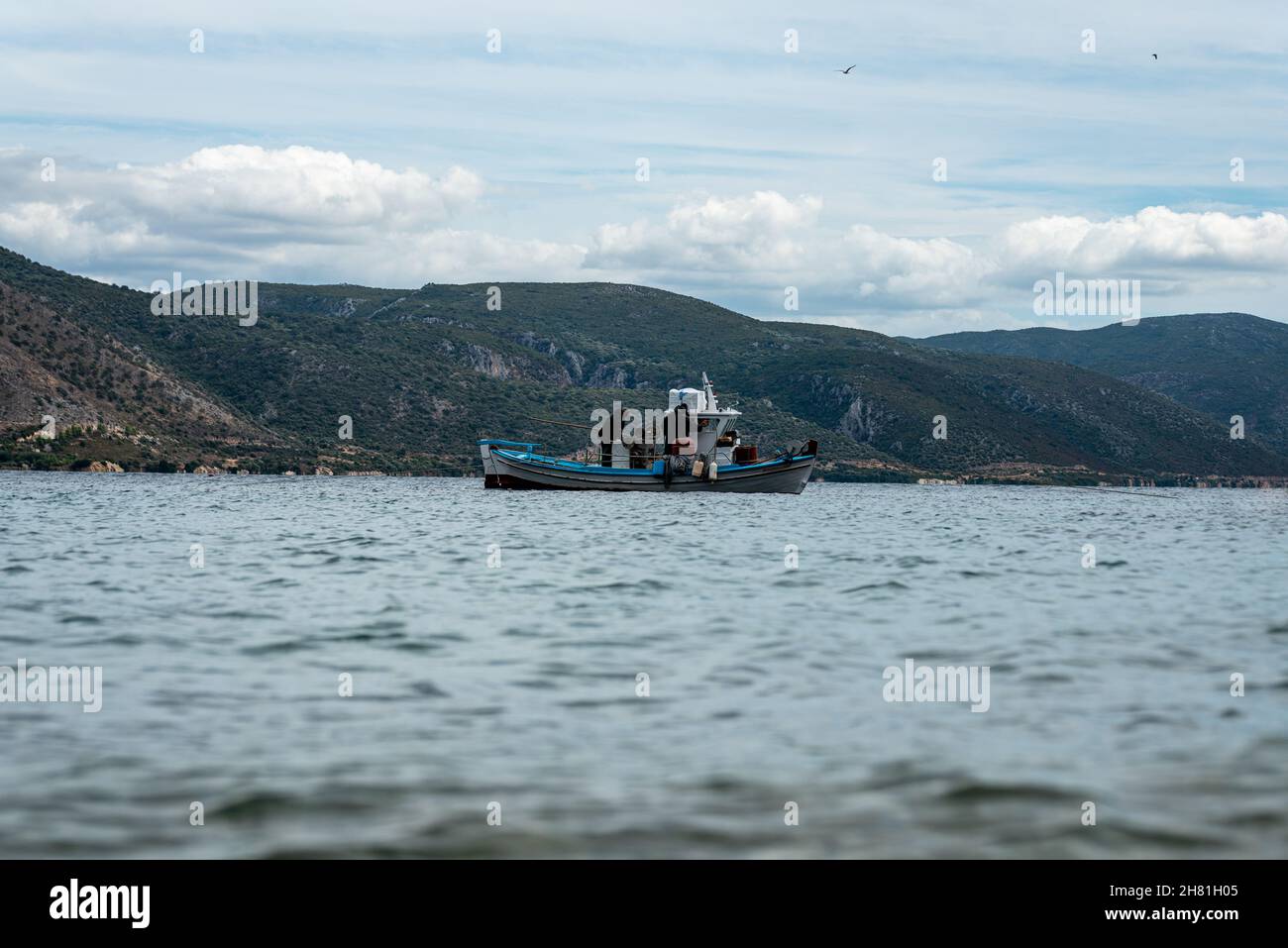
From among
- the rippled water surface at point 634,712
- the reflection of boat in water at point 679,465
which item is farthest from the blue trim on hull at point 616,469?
the rippled water surface at point 634,712

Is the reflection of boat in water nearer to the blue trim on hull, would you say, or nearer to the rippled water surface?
the blue trim on hull

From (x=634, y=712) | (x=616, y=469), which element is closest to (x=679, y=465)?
(x=616, y=469)

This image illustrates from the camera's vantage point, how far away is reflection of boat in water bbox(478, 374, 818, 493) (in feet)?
300

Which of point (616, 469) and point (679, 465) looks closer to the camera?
point (679, 465)

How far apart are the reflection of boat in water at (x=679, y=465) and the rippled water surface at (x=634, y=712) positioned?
60049 mm

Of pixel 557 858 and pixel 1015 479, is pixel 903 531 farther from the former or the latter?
pixel 1015 479

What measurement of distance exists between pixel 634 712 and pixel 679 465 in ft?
258

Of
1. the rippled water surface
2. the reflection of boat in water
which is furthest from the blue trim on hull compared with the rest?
the rippled water surface

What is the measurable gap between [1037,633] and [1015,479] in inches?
6631

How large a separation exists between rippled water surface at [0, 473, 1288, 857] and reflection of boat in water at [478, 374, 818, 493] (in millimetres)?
60049

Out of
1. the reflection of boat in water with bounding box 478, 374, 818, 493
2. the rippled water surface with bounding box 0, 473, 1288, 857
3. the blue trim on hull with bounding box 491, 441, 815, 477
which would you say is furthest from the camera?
the reflection of boat in water with bounding box 478, 374, 818, 493

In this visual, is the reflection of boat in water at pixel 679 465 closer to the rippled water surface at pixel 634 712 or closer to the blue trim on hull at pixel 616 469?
the blue trim on hull at pixel 616 469

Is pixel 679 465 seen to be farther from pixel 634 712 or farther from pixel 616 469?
pixel 634 712

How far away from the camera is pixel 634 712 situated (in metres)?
13.3
